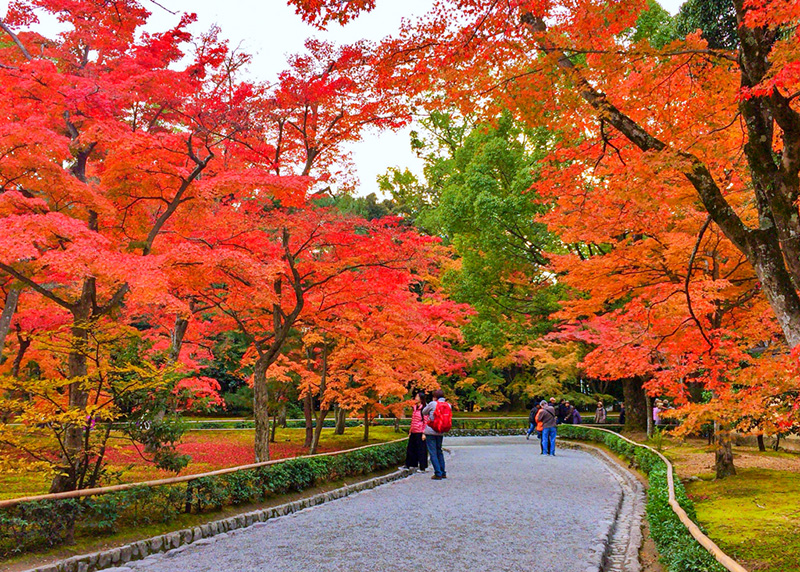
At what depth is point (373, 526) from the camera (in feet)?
22.7

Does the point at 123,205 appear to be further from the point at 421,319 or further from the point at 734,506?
the point at 734,506

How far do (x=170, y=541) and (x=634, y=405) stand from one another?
1979 centimetres

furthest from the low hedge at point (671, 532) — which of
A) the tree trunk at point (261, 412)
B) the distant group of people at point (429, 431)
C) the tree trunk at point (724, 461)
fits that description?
the tree trunk at point (261, 412)

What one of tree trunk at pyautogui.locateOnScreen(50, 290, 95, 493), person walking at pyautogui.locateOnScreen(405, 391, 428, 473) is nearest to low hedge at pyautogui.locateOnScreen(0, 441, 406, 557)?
tree trunk at pyautogui.locateOnScreen(50, 290, 95, 493)

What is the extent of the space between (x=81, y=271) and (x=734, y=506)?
988 centimetres

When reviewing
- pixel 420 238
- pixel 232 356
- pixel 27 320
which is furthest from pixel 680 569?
pixel 232 356

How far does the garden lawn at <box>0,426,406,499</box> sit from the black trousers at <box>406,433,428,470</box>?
452 centimetres

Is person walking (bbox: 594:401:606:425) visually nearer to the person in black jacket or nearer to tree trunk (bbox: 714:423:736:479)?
the person in black jacket

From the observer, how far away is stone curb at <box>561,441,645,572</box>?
18.5 feet

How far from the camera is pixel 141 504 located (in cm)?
656

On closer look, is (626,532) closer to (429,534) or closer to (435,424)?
(429,534)

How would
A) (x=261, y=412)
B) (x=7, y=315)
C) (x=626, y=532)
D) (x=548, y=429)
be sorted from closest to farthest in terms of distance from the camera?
(x=626, y=532) → (x=261, y=412) → (x=7, y=315) → (x=548, y=429)

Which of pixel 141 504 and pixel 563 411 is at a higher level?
pixel 563 411

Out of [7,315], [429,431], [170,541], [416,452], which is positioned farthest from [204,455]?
[170,541]
